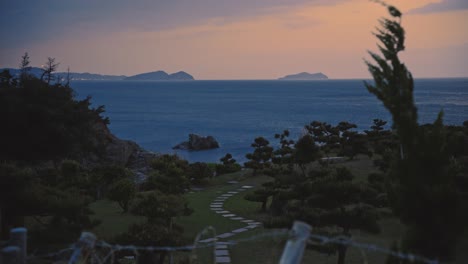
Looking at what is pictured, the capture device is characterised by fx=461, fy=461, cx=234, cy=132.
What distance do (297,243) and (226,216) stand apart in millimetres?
9809

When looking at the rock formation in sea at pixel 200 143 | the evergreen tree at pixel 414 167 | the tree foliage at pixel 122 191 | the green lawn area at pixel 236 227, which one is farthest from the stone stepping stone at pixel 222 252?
the rock formation in sea at pixel 200 143

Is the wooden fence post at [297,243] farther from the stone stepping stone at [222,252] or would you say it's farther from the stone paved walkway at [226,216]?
the stone stepping stone at [222,252]

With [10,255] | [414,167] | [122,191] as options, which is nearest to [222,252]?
[122,191]

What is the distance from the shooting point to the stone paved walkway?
29.0ft

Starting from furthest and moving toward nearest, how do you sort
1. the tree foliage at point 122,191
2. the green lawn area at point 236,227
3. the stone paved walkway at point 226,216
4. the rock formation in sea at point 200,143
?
1. the rock formation in sea at point 200,143
2. the tree foliage at point 122,191
3. the green lawn area at point 236,227
4. the stone paved walkway at point 226,216

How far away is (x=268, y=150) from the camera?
21.8 meters

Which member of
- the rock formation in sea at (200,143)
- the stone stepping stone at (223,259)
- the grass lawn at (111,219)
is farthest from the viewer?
the rock formation in sea at (200,143)

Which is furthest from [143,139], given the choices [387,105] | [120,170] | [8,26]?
[387,105]

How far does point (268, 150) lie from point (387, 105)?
17.3 m

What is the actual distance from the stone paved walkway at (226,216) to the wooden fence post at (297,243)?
118 inches

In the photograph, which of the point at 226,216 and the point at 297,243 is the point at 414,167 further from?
the point at 226,216

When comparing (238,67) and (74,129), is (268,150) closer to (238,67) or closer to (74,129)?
(74,129)

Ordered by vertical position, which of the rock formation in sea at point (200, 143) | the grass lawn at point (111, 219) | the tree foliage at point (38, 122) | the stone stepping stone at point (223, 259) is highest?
the tree foliage at point (38, 122)

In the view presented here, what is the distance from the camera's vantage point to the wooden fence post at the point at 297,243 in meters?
3.53
